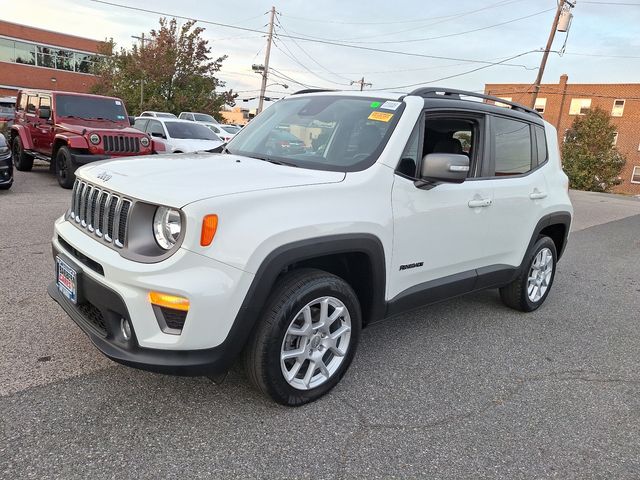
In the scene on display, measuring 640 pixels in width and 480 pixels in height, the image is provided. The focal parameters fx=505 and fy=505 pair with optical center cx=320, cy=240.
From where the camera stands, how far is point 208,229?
2.35m

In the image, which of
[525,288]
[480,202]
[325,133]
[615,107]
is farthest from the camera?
[615,107]

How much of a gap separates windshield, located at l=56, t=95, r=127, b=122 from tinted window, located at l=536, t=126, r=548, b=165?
9411mm

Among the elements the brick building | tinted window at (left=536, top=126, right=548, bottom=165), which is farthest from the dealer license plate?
the brick building

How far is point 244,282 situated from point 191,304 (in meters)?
0.27

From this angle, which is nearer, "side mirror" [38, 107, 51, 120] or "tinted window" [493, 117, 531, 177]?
"tinted window" [493, 117, 531, 177]

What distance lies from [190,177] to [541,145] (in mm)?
3421

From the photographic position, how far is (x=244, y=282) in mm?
2424

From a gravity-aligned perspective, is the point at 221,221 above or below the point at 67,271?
above

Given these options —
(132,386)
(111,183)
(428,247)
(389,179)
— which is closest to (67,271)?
(111,183)

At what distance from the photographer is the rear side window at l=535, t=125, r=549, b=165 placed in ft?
15.2

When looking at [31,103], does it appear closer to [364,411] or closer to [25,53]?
[364,411]

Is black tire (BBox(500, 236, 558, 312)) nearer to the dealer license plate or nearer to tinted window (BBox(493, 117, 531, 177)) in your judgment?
tinted window (BBox(493, 117, 531, 177))

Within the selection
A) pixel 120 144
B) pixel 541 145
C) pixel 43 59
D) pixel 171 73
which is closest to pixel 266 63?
pixel 171 73

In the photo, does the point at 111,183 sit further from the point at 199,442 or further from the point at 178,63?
the point at 178,63
